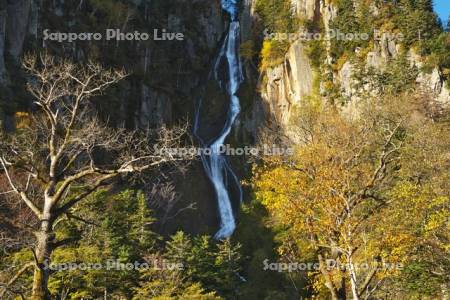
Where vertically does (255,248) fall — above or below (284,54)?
below

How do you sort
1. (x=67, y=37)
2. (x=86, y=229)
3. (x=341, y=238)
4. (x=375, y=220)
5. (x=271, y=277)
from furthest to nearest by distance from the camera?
1. (x=67, y=37)
2. (x=271, y=277)
3. (x=86, y=229)
4. (x=375, y=220)
5. (x=341, y=238)

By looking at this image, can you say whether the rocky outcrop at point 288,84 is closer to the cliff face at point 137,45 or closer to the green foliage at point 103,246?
the cliff face at point 137,45

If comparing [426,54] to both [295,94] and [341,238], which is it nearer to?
[295,94]

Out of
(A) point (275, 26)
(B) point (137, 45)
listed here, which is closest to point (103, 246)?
(B) point (137, 45)

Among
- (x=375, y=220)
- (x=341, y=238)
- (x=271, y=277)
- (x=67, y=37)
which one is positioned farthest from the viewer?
(x=67, y=37)

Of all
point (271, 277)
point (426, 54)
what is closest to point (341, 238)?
point (271, 277)

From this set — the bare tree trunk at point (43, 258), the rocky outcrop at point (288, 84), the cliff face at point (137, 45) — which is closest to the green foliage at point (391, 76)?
the rocky outcrop at point (288, 84)
